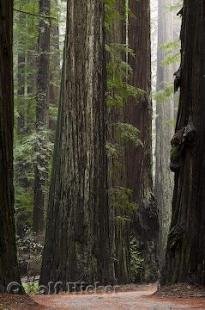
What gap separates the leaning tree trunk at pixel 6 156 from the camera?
18.2 feet

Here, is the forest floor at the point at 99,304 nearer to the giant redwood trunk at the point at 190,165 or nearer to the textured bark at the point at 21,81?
the giant redwood trunk at the point at 190,165

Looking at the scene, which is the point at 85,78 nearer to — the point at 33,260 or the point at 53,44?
the point at 33,260

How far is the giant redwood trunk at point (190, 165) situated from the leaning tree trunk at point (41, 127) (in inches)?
269

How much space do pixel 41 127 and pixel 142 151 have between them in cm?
301

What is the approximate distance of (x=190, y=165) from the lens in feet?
26.5

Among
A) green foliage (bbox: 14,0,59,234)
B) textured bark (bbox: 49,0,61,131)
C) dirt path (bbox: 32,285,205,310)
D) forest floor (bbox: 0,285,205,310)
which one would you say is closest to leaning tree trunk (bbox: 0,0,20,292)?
forest floor (bbox: 0,285,205,310)

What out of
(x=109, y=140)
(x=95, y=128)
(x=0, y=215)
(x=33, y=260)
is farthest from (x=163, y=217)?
(x=0, y=215)

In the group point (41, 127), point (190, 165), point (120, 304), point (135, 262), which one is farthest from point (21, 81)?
point (120, 304)

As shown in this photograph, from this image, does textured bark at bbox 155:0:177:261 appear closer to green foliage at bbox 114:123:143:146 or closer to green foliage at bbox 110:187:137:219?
green foliage at bbox 110:187:137:219

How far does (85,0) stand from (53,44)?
11299 mm

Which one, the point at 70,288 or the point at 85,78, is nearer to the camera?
the point at 70,288

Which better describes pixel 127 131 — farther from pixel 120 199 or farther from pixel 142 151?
pixel 142 151

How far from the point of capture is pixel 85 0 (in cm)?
995

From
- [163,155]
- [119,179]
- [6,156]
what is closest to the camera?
[6,156]
